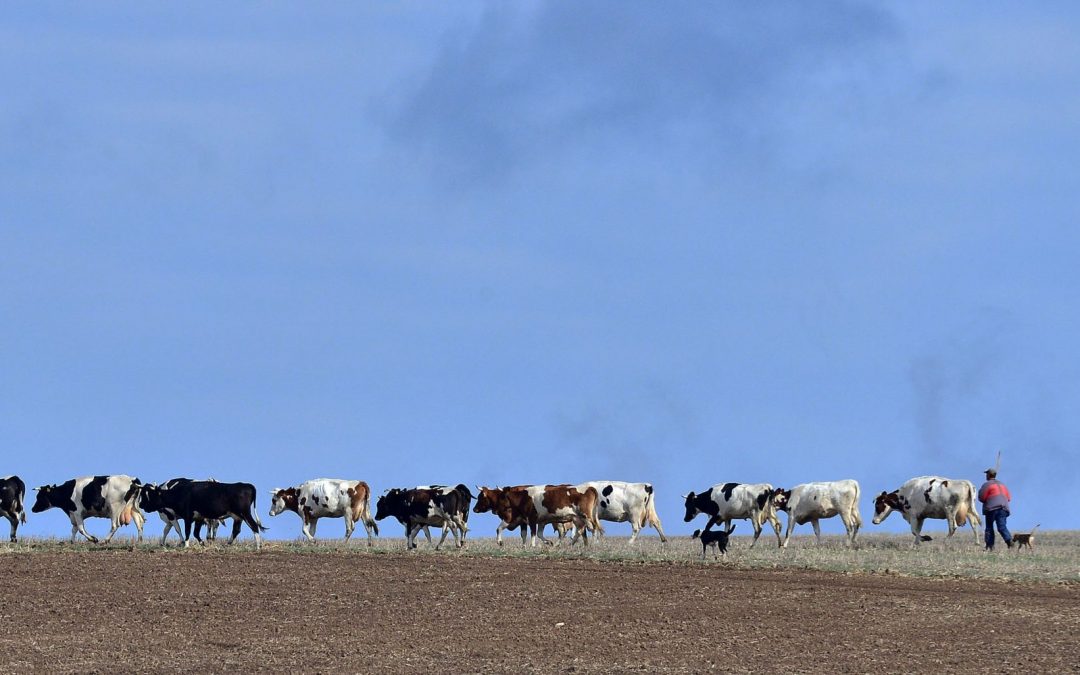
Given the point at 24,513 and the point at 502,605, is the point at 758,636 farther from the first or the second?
the point at 24,513

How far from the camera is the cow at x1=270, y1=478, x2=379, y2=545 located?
4128 centimetres

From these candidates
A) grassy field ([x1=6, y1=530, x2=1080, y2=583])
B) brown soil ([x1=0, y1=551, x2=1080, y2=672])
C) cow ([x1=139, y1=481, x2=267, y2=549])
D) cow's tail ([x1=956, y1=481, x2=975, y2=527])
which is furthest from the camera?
cow's tail ([x1=956, y1=481, x2=975, y2=527])

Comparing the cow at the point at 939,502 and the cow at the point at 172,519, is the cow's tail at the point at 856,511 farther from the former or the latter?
the cow at the point at 172,519

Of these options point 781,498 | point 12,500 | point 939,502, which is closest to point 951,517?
point 939,502

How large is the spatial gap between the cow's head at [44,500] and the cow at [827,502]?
774 inches

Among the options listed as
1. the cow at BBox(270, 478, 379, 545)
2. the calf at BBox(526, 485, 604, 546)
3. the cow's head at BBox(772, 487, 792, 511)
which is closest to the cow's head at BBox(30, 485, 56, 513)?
the cow at BBox(270, 478, 379, 545)

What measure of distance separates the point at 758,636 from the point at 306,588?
30.1ft

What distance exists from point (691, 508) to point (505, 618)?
1865 centimetres

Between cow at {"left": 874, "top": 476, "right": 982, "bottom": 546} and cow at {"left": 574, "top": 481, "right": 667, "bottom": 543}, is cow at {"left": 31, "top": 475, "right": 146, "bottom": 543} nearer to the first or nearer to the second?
cow at {"left": 574, "top": 481, "right": 667, "bottom": 543}

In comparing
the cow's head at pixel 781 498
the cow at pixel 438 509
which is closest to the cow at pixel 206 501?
the cow at pixel 438 509

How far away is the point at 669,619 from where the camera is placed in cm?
2553

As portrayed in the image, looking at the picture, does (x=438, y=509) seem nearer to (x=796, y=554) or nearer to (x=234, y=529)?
(x=234, y=529)

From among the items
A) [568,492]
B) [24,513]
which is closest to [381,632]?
[568,492]

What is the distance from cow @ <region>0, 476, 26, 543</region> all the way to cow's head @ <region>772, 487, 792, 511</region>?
20333 millimetres
